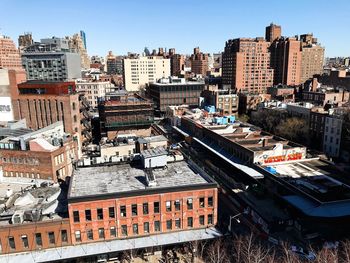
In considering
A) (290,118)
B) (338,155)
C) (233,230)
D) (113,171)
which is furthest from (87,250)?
(290,118)

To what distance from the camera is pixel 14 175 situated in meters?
67.6

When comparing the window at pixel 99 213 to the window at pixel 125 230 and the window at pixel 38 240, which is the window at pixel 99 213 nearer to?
the window at pixel 125 230

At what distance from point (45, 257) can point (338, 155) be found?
8692cm

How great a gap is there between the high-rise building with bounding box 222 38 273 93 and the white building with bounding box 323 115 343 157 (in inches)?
3854

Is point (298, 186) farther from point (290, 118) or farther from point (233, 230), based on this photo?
point (290, 118)

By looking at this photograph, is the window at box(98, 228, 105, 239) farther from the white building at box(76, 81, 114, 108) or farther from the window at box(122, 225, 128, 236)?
the white building at box(76, 81, 114, 108)

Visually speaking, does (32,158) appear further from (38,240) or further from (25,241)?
(38,240)

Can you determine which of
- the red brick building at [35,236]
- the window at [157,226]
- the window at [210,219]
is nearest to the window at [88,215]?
the red brick building at [35,236]

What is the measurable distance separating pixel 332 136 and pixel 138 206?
74386 mm

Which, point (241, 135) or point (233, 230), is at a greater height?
point (241, 135)

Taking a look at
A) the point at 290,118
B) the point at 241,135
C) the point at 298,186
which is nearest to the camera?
the point at 298,186

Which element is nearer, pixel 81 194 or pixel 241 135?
pixel 81 194

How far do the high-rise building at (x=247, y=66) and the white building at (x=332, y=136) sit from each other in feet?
321

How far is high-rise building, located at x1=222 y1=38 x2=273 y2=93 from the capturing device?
190 m
